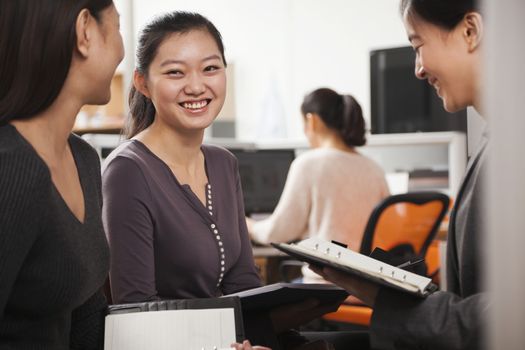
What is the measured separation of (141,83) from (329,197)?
123 cm

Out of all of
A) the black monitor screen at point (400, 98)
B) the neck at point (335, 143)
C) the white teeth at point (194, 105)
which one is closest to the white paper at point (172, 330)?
the white teeth at point (194, 105)

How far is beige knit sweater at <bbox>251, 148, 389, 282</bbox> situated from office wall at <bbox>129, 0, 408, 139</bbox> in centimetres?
284

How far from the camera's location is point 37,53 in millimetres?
923

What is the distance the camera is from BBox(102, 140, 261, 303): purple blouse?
1.28m

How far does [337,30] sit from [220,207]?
427 centimetres

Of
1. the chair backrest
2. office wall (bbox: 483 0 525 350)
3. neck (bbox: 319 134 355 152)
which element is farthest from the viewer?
neck (bbox: 319 134 355 152)

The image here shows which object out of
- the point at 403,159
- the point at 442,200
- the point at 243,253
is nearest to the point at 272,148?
the point at 403,159

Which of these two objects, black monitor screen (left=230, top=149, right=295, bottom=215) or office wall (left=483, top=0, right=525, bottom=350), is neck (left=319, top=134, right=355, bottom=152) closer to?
black monitor screen (left=230, top=149, right=295, bottom=215)

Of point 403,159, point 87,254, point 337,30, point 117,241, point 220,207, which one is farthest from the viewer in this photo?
point 337,30

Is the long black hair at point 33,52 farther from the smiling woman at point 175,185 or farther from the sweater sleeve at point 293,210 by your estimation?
the sweater sleeve at point 293,210

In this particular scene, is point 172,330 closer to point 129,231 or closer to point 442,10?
point 129,231

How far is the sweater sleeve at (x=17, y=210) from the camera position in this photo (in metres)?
0.87

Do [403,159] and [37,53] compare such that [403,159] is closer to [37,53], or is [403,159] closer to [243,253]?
[243,253]

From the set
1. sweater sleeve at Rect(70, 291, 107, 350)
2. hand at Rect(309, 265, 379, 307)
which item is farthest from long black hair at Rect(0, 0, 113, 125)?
hand at Rect(309, 265, 379, 307)
